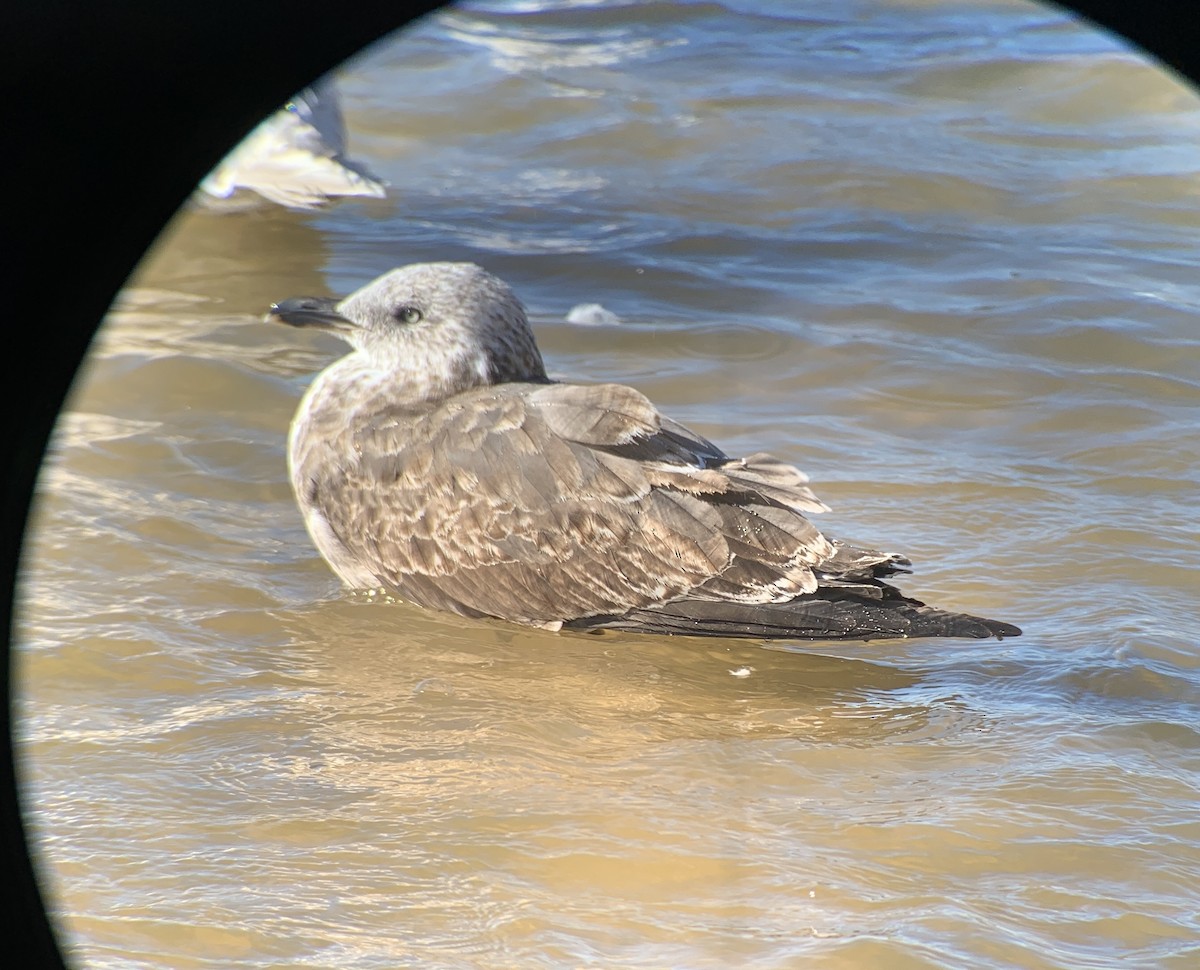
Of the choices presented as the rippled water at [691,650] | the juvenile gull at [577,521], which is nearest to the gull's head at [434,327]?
the juvenile gull at [577,521]

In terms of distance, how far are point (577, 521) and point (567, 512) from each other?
0.04m

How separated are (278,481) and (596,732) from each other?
7.51 feet

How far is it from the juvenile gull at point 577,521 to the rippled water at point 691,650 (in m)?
0.18

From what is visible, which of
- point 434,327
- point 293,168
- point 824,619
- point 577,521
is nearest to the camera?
point 824,619

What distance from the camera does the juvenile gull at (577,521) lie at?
4055 mm

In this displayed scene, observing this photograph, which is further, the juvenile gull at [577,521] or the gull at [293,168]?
the gull at [293,168]

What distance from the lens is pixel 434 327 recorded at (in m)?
4.81

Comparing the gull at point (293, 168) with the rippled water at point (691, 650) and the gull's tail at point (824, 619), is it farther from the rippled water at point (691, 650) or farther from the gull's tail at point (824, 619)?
the gull's tail at point (824, 619)

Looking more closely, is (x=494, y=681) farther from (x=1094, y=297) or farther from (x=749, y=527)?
(x=1094, y=297)

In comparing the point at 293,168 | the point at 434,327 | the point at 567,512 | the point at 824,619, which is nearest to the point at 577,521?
the point at 567,512

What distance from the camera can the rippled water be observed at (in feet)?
9.57

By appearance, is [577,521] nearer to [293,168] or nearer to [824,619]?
[824,619]

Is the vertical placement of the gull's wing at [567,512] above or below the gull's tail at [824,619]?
above

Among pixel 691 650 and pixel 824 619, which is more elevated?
pixel 824 619
